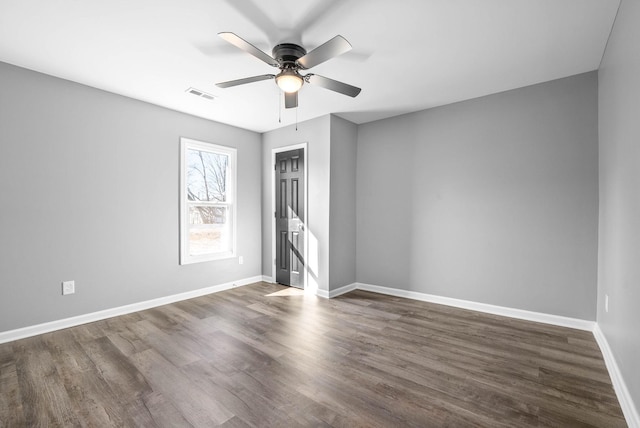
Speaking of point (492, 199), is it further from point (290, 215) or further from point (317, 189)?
point (290, 215)

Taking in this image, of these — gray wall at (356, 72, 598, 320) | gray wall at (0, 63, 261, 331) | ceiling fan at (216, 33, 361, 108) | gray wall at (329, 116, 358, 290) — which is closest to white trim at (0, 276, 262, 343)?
gray wall at (0, 63, 261, 331)

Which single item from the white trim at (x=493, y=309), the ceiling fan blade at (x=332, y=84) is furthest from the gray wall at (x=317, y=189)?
the ceiling fan blade at (x=332, y=84)

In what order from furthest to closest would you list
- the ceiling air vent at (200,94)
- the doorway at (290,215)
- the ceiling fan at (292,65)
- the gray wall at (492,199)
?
the doorway at (290,215)
the ceiling air vent at (200,94)
the gray wall at (492,199)
the ceiling fan at (292,65)

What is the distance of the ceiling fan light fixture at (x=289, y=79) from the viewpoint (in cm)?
240

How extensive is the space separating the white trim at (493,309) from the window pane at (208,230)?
2.38 m

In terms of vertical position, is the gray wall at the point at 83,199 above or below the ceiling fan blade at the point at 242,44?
below

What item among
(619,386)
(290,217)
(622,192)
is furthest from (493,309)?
(290,217)

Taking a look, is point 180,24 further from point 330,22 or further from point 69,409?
point 69,409

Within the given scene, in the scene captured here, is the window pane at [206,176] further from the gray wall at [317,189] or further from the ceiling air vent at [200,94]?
the gray wall at [317,189]

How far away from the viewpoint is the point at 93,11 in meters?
2.06

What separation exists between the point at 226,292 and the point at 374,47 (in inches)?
147

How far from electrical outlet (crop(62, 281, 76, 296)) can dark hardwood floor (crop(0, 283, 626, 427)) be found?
38cm

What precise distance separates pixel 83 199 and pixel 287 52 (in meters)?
2.71

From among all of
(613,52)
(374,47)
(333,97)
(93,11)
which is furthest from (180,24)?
(613,52)
